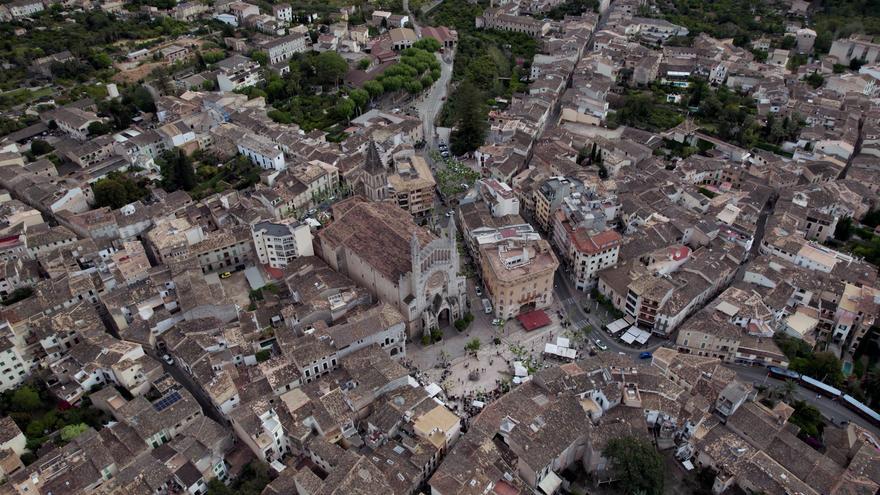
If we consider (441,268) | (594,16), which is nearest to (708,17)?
(594,16)

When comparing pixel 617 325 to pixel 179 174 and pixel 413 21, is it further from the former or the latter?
pixel 413 21

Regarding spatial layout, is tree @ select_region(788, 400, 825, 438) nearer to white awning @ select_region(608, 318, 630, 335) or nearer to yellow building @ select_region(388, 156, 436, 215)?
white awning @ select_region(608, 318, 630, 335)

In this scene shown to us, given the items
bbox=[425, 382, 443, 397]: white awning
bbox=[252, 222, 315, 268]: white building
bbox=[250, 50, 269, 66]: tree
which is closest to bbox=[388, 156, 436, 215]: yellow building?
bbox=[252, 222, 315, 268]: white building

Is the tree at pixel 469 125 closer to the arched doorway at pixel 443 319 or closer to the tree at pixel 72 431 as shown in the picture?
the arched doorway at pixel 443 319

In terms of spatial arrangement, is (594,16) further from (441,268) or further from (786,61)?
(441,268)

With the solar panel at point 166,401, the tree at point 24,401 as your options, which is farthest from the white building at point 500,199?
the tree at point 24,401

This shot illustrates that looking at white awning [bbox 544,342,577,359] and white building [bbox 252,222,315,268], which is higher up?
white building [bbox 252,222,315,268]
